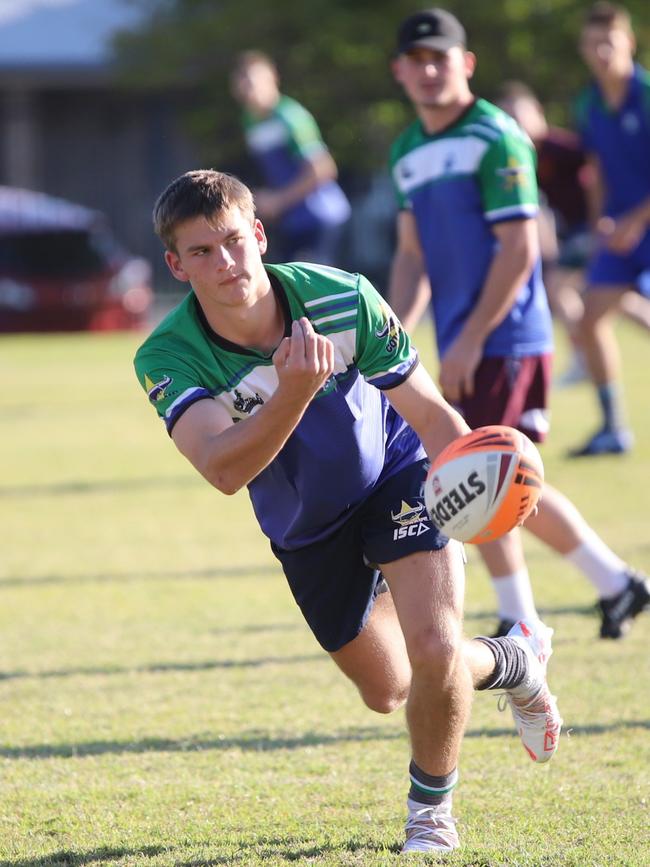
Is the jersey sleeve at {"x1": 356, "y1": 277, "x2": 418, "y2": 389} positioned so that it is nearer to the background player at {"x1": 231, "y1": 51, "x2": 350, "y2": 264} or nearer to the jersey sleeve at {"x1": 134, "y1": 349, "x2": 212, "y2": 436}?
the jersey sleeve at {"x1": 134, "y1": 349, "x2": 212, "y2": 436}

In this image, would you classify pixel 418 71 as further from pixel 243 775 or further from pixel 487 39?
pixel 487 39

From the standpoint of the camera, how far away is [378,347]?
4.05 m

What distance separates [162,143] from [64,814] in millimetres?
32021

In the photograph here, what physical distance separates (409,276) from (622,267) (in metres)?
3.82

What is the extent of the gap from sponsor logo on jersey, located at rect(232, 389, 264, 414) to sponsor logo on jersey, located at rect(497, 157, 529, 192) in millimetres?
2124

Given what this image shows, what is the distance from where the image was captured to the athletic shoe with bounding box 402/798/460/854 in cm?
387

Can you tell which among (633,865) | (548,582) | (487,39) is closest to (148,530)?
(548,582)

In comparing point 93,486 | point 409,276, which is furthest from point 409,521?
point 93,486

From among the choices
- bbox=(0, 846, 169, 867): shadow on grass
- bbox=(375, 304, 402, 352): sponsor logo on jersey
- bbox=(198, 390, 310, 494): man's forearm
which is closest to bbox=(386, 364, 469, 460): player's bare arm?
bbox=(375, 304, 402, 352): sponsor logo on jersey

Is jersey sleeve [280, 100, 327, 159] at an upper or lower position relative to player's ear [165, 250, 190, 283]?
lower

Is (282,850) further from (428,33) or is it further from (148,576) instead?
(148,576)

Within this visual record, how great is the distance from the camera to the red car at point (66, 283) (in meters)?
24.0

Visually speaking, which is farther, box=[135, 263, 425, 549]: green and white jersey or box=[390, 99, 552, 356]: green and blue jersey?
box=[390, 99, 552, 356]: green and blue jersey

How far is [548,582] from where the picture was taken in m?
7.12
